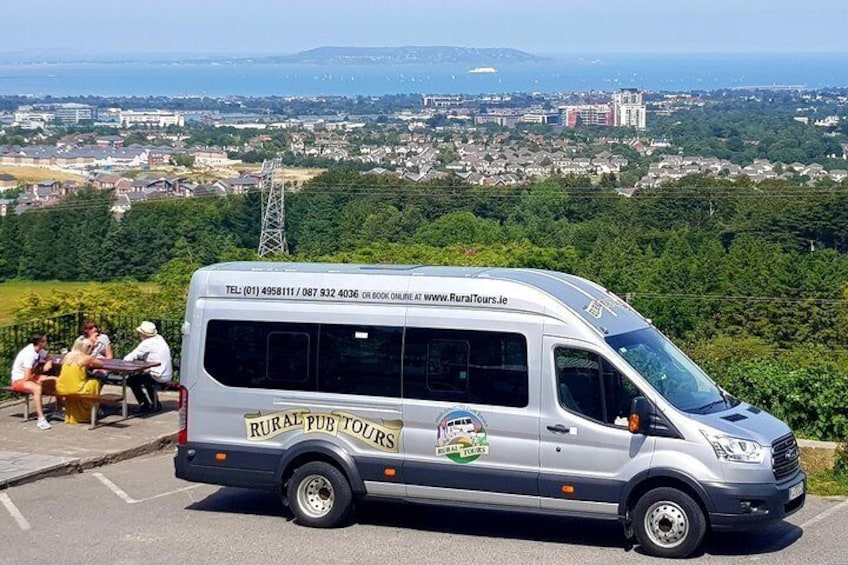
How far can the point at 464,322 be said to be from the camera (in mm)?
10031

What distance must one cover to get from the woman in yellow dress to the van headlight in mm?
7389

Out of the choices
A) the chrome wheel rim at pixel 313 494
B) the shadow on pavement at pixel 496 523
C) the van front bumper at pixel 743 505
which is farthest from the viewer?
the chrome wheel rim at pixel 313 494

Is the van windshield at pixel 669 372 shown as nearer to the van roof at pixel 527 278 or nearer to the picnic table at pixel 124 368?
the van roof at pixel 527 278

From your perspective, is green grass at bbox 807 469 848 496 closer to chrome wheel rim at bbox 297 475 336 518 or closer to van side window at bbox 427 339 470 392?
van side window at bbox 427 339 470 392

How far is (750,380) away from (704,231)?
59.8 meters

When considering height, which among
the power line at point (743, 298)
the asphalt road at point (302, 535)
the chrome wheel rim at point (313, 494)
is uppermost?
the chrome wheel rim at point (313, 494)

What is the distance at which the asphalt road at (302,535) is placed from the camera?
963 cm

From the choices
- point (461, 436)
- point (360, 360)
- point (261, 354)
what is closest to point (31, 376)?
point (261, 354)

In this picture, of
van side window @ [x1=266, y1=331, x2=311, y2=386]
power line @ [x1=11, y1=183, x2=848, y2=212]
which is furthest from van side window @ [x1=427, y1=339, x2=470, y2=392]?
power line @ [x1=11, y1=183, x2=848, y2=212]

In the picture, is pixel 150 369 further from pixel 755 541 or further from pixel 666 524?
pixel 755 541

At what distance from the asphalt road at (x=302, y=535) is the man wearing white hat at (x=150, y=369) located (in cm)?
302

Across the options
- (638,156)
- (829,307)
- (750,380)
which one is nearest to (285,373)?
(750,380)

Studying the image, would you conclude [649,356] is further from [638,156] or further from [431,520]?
[638,156]

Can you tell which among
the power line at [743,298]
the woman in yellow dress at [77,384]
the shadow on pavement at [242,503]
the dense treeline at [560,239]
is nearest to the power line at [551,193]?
the dense treeline at [560,239]
